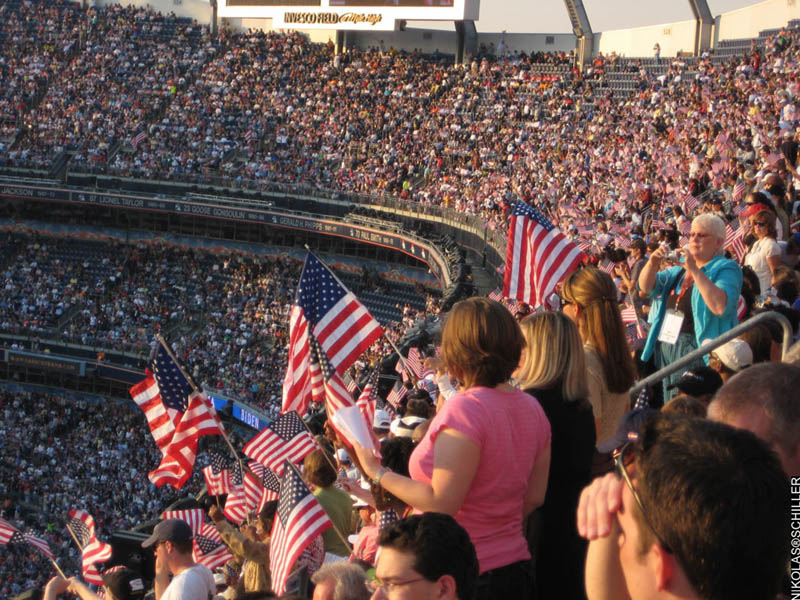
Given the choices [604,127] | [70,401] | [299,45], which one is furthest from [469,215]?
[299,45]

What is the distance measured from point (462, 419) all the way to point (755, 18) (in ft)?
103

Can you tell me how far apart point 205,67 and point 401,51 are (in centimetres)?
893

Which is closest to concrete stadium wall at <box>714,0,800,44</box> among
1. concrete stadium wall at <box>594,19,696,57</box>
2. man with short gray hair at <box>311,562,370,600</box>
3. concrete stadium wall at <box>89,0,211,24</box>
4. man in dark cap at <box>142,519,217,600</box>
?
concrete stadium wall at <box>594,19,696,57</box>

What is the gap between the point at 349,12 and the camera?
4175cm

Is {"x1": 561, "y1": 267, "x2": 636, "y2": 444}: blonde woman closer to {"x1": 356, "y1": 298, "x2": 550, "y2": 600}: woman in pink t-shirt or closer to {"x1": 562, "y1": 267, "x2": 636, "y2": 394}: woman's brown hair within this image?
{"x1": 562, "y1": 267, "x2": 636, "y2": 394}: woman's brown hair

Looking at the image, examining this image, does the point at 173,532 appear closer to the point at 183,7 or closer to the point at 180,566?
the point at 180,566

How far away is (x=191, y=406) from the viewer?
35.3 ft

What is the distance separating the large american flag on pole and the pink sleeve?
22.4 feet

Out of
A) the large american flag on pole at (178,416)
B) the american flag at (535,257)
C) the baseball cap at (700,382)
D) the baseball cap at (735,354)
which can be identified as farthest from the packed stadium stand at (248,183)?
the baseball cap at (700,382)

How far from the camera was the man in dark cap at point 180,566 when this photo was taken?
5777 mm

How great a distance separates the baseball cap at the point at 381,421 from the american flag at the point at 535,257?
77.2 inches

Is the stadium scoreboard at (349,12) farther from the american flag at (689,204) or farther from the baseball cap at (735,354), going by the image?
the baseball cap at (735,354)

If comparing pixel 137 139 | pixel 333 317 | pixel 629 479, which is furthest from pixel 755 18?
pixel 629 479

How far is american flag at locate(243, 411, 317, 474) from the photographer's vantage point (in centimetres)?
991
